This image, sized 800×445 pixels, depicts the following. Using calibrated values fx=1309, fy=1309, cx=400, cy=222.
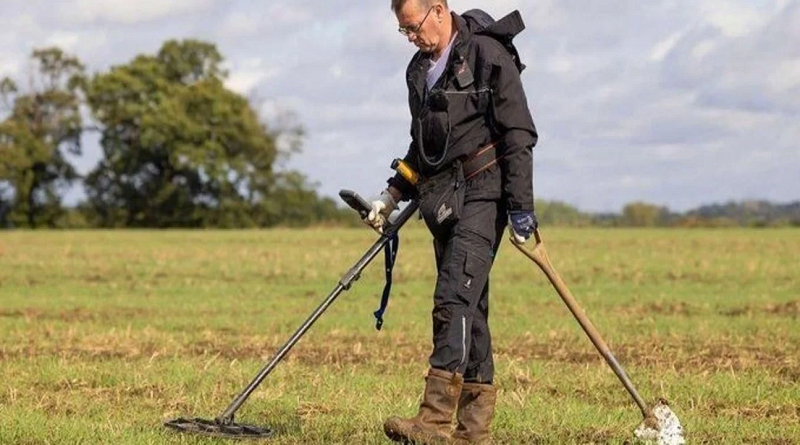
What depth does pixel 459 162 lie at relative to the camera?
7.72 meters

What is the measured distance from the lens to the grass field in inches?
348

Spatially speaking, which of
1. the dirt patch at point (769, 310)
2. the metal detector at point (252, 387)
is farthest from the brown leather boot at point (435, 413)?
the dirt patch at point (769, 310)

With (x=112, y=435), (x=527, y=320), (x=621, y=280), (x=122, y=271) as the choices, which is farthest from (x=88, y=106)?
(x=112, y=435)

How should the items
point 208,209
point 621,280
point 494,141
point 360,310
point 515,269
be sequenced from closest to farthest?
1. point 494,141
2. point 360,310
3. point 621,280
4. point 515,269
5. point 208,209

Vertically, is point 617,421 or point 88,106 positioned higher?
point 88,106

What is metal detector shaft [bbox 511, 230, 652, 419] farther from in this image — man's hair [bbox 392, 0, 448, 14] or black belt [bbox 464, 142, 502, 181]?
man's hair [bbox 392, 0, 448, 14]

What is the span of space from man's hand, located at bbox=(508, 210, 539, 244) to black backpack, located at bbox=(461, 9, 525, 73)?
0.87m

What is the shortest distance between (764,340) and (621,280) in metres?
11.0

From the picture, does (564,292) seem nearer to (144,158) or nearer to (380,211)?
(380,211)

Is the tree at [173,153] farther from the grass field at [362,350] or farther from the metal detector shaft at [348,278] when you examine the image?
the metal detector shaft at [348,278]

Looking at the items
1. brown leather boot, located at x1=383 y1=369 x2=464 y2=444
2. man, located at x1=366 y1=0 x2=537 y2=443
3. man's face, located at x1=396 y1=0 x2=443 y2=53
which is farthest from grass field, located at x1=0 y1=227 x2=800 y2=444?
man's face, located at x1=396 y1=0 x2=443 y2=53

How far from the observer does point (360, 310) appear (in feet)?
63.0

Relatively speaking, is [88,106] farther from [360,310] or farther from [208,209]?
[360,310]

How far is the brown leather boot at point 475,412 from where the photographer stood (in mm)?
8016
